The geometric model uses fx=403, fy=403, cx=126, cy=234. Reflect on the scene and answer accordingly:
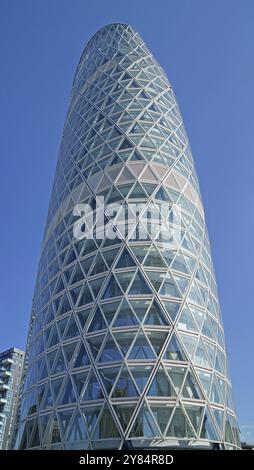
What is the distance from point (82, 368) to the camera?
82.8 feet

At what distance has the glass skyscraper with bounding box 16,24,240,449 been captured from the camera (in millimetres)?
22922

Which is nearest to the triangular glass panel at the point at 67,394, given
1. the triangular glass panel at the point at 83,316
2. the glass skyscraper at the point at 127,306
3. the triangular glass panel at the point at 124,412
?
the glass skyscraper at the point at 127,306

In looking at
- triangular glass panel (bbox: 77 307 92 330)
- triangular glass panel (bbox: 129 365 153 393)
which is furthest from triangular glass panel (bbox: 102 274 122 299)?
triangular glass panel (bbox: 129 365 153 393)

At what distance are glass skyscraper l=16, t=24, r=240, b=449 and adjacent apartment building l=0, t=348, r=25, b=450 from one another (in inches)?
3019

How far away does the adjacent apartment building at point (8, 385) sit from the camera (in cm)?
9950

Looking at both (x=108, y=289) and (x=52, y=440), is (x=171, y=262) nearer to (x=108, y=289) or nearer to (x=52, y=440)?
(x=108, y=289)

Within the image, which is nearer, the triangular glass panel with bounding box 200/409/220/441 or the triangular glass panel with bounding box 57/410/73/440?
the triangular glass panel with bounding box 200/409/220/441

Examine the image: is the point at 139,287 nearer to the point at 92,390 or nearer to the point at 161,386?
the point at 161,386

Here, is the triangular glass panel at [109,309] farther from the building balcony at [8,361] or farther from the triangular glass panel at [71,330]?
the building balcony at [8,361]

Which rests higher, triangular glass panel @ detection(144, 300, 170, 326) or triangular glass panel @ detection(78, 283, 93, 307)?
triangular glass panel @ detection(78, 283, 93, 307)

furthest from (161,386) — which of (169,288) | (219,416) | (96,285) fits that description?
(96,285)

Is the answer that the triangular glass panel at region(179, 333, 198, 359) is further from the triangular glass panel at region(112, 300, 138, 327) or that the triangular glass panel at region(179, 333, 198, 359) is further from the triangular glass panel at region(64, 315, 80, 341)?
the triangular glass panel at region(64, 315, 80, 341)

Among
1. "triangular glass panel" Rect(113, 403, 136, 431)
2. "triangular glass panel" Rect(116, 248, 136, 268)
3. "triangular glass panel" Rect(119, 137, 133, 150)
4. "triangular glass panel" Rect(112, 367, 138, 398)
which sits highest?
"triangular glass panel" Rect(119, 137, 133, 150)
